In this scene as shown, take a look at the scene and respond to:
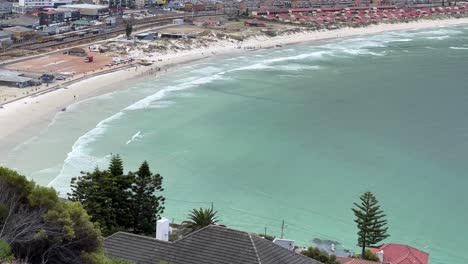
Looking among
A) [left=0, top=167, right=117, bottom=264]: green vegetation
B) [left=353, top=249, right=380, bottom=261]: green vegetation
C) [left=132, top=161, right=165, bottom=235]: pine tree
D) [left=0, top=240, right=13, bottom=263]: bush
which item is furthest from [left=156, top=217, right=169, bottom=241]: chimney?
[left=353, top=249, right=380, bottom=261]: green vegetation

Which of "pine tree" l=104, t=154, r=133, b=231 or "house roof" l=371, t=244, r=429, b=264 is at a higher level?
"pine tree" l=104, t=154, r=133, b=231

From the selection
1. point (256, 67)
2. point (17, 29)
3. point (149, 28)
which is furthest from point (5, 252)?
point (149, 28)

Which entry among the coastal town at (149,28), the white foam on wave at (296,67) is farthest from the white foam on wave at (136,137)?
the white foam on wave at (296,67)

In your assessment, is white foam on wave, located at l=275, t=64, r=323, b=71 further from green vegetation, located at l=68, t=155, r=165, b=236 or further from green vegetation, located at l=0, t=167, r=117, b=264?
green vegetation, located at l=0, t=167, r=117, b=264

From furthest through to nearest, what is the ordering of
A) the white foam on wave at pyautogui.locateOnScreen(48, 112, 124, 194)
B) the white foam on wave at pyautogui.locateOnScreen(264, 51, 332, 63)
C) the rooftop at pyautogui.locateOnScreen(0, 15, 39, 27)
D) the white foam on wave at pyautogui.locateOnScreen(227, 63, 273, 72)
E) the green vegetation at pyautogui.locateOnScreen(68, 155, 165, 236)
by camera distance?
1. the rooftop at pyautogui.locateOnScreen(0, 15, 39, 27)
2. the white foam on wave at pyautogui.locateOnScreen(264, 51, 332, 63)
3. the white foam on wave at pyautogui.locateOnScreen(227, 63, 273, 72)
4. the white foam on wave at pyautogui.locateOnScreen(48, 112, 124, 194)
5. the green vegetation at pyautogui.locateOnScreen(68, 155, 165, 236)

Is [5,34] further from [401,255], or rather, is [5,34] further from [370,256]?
[401,255]
